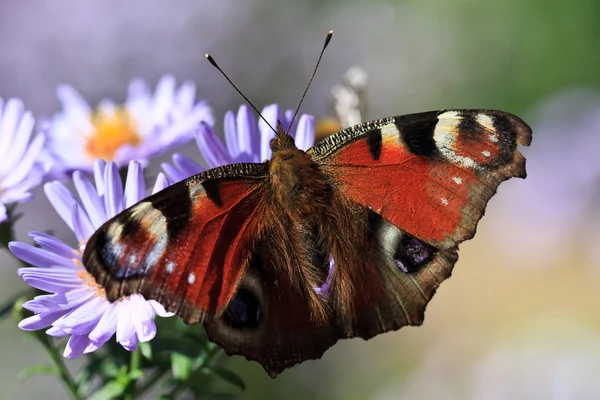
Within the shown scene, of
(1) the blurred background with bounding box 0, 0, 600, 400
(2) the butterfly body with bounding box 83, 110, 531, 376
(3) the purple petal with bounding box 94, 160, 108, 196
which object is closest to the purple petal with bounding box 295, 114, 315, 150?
(2) the butterfly body with bounding box 83, 110, 531, 376

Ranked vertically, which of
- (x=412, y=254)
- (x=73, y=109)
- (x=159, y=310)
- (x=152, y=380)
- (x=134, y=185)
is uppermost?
(x=73, y=109)

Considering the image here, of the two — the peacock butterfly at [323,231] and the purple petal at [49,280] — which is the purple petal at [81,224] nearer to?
the purple petal at [49,280]

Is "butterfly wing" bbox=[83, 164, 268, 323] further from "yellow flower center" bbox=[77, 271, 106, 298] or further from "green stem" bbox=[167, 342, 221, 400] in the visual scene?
"yellow flower center" bbox=[77, 271, 106, 298]

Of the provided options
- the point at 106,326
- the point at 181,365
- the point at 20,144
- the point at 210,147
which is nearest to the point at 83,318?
the point at 106,326

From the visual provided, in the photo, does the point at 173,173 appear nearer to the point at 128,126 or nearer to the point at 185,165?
the point at 185,165

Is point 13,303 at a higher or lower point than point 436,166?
higher

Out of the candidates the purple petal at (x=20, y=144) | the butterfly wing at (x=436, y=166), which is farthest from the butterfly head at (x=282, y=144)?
the purple petal at (x=20, y=144)
